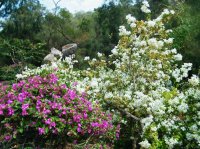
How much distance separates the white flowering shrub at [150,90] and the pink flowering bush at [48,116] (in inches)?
20.1

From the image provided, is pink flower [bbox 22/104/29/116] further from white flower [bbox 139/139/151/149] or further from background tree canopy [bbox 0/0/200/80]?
background tree canopy [bbox 0/0/200/80]

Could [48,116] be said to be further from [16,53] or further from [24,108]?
[16,53]

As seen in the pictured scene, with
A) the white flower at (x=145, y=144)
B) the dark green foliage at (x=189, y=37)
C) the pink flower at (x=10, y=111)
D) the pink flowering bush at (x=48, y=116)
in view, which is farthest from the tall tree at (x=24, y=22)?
the white flower at (x=145, y=144)

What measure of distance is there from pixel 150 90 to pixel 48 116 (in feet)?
7.57

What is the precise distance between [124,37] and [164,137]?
2289 mm

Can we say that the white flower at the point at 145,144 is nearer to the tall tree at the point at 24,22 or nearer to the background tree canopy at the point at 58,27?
the background tree canopy at the point at 58,27

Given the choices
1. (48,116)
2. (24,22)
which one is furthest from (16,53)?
(48,116)

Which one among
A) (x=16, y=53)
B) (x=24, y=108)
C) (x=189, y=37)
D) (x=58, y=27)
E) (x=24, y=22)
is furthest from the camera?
(x=58, y=27)

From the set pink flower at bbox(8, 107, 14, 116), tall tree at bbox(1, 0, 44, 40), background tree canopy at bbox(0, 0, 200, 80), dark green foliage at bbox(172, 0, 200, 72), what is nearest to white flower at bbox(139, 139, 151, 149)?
pink flower at bbox(8, 107, 14, 116)

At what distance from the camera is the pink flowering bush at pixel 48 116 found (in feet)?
18.7

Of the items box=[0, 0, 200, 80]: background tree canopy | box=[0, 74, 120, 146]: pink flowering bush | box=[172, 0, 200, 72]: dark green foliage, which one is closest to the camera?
box=[0, 74, 120, 146]: pink flowering bush

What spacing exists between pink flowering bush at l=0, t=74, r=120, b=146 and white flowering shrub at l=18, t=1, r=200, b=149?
1.68 feet

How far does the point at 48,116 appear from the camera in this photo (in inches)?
227

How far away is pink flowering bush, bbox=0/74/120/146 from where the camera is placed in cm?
571
